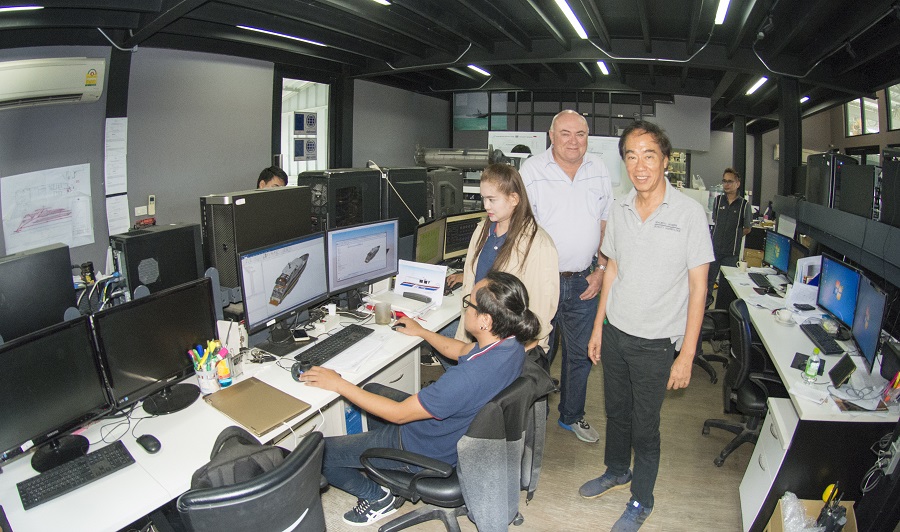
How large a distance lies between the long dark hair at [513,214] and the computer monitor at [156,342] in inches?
50.8

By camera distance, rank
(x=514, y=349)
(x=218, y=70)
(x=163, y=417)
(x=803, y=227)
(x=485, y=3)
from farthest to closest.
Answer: (x=218, y=70) < (x=803, y=227) < (x=485, y=3) < (x=163, y=417) < (x=514, y=349)

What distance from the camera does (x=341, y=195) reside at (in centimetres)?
297

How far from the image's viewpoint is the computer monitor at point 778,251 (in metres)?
4.17

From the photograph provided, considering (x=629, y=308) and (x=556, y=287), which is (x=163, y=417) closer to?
(x=556, y=287)

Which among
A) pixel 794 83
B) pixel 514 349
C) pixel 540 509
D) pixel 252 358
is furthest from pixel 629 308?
pixel 794 83

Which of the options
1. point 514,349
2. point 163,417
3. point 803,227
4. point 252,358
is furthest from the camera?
point 803,227

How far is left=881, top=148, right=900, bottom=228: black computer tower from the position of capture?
254 cm

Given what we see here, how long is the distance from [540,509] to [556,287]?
42.4 inches

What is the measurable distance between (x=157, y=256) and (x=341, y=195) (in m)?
1.08

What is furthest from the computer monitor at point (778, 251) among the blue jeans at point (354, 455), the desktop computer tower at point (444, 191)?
the blue jeans at point (354, 455)

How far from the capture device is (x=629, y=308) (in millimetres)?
2131

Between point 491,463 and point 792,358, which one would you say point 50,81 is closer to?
point 491,463

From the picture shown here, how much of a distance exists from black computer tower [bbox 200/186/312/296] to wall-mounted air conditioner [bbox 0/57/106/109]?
85.8 inches

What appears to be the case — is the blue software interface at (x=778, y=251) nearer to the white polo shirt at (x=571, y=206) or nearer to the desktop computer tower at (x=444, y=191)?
the white polo shirt at (x=571, y=206)
